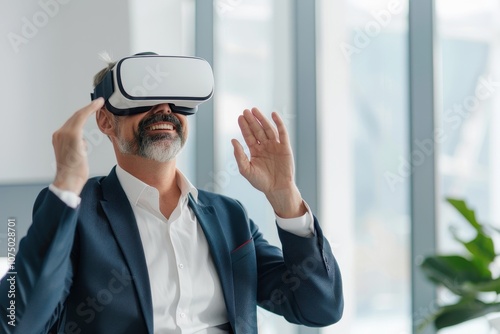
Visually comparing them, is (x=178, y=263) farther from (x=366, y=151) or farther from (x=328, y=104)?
(x=366, y=151)

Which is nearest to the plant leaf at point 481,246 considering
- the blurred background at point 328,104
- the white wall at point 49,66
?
the blurred background at point 328,104

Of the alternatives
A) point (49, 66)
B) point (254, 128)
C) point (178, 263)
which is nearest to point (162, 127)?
point (254, 128)

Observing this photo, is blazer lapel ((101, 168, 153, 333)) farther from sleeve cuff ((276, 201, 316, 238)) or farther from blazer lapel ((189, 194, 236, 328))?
sleeve cuff ((276, 201, 316, 238))

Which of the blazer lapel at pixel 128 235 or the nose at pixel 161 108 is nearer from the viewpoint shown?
the blazer lapel at pixel 128 235

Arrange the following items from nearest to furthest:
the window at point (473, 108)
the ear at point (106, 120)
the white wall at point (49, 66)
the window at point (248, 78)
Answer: the ear at point (106, 120) < the white wall at point (49, 66) < the window at point (248, 78) < the window at point (473, 108)

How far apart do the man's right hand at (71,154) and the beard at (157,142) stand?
30cm

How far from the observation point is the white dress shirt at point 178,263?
1883mm

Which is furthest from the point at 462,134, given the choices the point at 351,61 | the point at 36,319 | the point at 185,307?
the point at 36,319

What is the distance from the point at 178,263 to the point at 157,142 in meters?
0.30

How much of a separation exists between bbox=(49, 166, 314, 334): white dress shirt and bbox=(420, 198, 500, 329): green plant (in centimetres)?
33

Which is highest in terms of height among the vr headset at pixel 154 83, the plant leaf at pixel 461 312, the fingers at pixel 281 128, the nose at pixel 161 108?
the vr headset at pixel 154 83

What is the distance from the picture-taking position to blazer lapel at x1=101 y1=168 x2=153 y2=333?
1824mm

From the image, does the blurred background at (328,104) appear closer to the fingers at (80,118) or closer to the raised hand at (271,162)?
the raised hand at (271,162)

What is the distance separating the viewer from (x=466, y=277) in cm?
184
